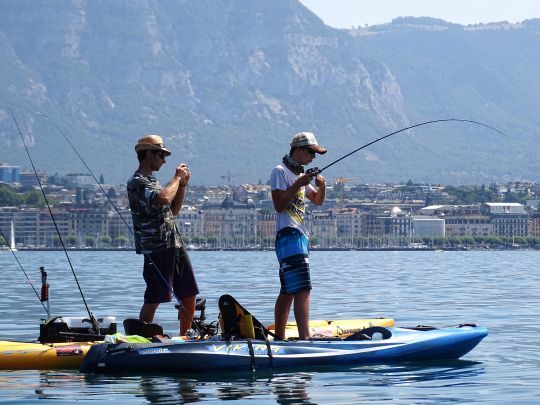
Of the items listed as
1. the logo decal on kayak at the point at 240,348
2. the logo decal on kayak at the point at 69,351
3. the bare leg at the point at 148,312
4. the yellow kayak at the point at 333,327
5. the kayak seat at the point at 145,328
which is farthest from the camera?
the yellow kayak at the point at 333,327

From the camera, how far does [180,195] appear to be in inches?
595

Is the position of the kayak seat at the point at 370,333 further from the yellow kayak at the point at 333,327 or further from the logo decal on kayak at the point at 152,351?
the logo decal on kayak at the point at 152,351

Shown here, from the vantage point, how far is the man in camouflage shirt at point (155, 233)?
15.0m

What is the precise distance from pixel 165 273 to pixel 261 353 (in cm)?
129

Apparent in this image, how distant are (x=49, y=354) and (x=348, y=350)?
2.64 m

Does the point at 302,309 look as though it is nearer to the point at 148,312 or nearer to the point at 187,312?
the point at 187,312

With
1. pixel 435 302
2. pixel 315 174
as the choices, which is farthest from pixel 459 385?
pixel 435 302

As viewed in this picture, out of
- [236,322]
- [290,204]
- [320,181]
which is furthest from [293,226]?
[236,322]

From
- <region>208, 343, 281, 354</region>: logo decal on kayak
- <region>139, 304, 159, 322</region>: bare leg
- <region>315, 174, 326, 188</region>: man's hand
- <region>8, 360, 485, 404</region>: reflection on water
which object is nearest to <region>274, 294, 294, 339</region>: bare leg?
<region>208, 343, 281, 354</region>: logo decal on kayak

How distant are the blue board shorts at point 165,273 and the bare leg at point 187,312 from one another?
14 centimetres

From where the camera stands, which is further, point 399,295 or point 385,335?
point 399,295

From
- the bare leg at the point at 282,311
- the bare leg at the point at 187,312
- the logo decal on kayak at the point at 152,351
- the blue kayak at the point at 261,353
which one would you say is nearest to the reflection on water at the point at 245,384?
the blue kayak at the point at 261,353

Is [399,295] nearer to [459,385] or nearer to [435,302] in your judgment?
A: [435,302]

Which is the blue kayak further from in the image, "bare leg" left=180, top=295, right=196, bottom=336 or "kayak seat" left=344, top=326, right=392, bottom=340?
"bare leg" left=180, top=295, right=196, bottom=336
